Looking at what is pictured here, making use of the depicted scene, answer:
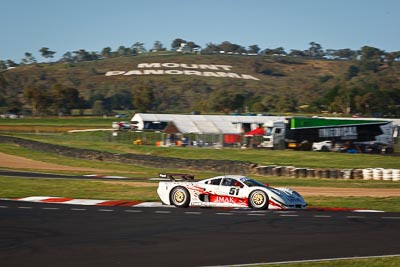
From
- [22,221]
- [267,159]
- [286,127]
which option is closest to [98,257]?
[22,221]

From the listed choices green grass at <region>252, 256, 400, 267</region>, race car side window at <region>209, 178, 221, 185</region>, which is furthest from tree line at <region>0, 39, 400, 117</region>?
green grass at <region>252, 256, 400, 267</region>

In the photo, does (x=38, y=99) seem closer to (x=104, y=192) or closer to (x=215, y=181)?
(x=104, y=192)

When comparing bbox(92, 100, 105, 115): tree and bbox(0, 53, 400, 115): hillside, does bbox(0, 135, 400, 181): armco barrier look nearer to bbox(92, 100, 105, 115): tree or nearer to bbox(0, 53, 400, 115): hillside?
bbox(0, 53, 400, 115): hillside

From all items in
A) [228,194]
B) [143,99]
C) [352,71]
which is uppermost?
[352,71]

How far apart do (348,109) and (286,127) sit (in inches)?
1767

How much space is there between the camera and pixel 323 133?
177ft

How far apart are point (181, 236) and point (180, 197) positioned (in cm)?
614

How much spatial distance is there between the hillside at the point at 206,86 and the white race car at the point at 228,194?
7995cm

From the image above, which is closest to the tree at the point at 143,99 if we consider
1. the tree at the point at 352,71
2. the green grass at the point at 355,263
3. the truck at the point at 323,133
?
the truck at the point at 323,133

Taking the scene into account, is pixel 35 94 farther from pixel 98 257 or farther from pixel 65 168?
pixel 98 257

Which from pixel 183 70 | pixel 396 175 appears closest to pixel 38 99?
pixel 183 70

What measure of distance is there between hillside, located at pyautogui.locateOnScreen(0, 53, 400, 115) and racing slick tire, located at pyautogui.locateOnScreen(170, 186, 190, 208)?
3157 inches

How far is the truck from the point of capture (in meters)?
53.9

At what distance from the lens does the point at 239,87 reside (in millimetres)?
160375
